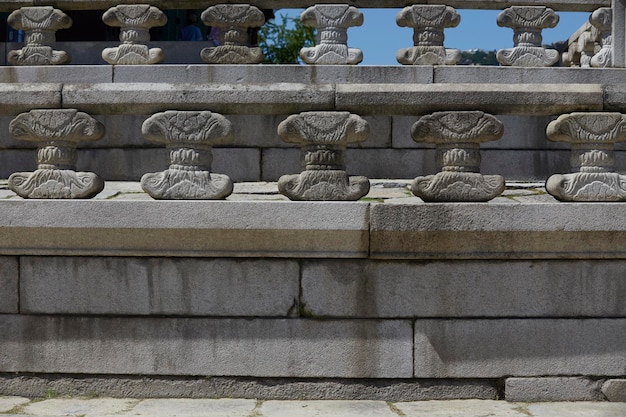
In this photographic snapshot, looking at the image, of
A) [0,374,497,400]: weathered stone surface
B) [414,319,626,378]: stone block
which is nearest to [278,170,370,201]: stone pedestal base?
[414,319,626,378]: stone block

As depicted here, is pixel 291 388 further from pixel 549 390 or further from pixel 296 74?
pixel 296 74

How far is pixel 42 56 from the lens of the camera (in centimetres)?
675

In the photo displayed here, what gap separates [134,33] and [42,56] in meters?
0.91

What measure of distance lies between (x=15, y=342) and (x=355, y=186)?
2.45 m

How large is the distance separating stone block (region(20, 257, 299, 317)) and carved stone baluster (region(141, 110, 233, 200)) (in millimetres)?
465

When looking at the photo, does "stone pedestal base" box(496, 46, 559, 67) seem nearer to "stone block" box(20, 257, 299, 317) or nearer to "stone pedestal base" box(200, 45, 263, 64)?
"stone pedestal base" box(200, 45, 263, 64)

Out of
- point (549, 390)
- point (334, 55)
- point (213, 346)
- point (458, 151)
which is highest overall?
point (334, 55)

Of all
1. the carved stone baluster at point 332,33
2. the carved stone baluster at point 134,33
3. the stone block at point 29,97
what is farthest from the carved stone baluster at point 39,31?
the carved stone baluster at point 332,33

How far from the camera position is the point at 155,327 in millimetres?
4648

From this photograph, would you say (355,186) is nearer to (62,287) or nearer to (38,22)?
(62,287)

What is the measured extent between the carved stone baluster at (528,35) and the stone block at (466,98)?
219 cm

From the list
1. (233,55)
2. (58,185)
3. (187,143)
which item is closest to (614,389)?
(187,143)

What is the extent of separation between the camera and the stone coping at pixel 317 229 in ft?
14.4

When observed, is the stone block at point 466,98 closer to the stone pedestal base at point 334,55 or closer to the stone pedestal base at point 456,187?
the stone pedestal base at point 456,187
